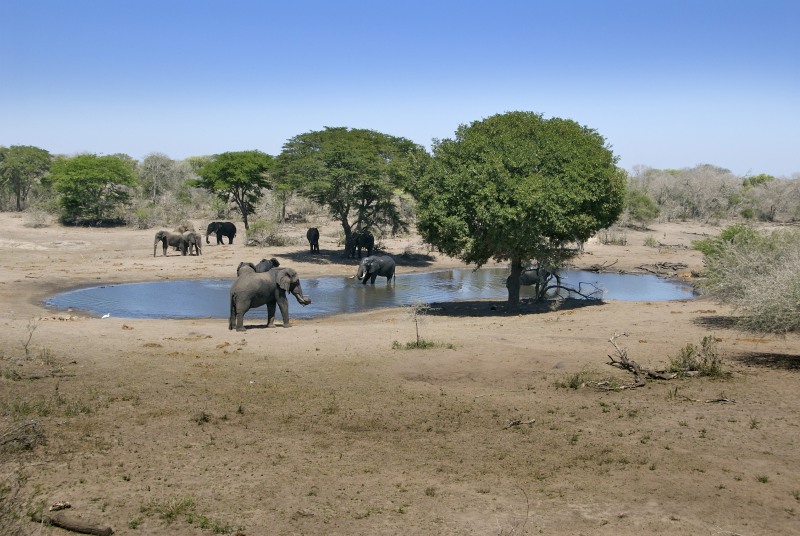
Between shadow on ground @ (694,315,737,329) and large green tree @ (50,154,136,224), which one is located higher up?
large green tree @ (50,154,136,224)

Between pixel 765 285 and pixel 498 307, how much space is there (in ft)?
41.1

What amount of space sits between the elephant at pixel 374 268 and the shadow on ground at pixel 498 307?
6.48 m

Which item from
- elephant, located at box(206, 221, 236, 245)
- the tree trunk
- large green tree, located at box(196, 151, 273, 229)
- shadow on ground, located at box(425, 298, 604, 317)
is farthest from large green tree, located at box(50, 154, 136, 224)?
the tree trunk

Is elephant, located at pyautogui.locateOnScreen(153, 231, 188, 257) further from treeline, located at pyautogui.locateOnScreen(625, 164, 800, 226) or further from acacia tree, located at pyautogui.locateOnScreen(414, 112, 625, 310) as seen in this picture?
treeline, located at pyautogui.locateOnScreen(625, 164, 800, 226)

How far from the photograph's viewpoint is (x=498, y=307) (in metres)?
26.3

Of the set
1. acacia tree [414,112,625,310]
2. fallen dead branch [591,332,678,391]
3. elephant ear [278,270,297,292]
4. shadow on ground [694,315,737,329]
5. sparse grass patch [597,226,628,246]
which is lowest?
fallen dead branch [591,332,678,391]

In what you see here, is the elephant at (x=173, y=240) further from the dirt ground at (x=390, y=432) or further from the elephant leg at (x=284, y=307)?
the elephant leg at (x=284, y=307)

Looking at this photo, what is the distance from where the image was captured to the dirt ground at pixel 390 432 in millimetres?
7992

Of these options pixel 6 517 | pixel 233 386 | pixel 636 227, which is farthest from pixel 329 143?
pixel 6 517

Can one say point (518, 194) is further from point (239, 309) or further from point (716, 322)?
point (239, 309)

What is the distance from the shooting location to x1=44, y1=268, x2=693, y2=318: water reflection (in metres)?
25.9

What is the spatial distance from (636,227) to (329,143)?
27.6 m

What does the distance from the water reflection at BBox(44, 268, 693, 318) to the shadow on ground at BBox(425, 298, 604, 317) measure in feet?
6.00

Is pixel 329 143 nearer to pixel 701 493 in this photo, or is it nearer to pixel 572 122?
pixel 572 122
